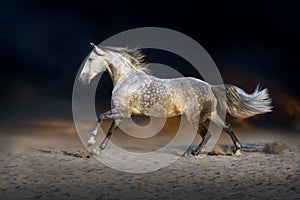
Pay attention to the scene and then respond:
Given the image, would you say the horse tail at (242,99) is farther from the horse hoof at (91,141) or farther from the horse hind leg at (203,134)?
the horse hoof at (91,141)

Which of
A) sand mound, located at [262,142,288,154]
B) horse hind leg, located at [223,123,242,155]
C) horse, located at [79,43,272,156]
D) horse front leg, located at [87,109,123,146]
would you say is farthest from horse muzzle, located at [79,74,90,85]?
sand mound, located at [262,142,288,154]

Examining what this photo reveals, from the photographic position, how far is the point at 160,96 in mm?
8250

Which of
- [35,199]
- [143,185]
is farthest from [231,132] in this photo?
[35,199]

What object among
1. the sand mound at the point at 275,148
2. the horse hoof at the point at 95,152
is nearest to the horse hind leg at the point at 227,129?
the sand mound at the point at 275,148

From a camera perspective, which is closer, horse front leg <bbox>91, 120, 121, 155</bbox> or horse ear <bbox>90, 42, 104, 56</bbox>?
horse front leg <bbox>91, 120, 121, 155</bbox>

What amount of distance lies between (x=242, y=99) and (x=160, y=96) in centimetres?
232

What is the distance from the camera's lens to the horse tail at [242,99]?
896 centimetres

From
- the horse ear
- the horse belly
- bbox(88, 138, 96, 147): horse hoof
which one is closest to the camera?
bbox(88, 138, 96, 147): horse hoof

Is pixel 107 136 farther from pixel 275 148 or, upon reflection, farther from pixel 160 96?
pixel 275 148

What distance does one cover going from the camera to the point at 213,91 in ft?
29.3

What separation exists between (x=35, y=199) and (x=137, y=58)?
4.95m

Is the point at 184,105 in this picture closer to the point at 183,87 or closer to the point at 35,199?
the point at 183,87

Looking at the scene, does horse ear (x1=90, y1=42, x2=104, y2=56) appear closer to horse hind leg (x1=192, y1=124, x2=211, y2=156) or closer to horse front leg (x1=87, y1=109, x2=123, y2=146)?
horse front leg (x1=87, y1=109, x2=123, y2=146)

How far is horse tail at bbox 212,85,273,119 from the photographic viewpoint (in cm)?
896
